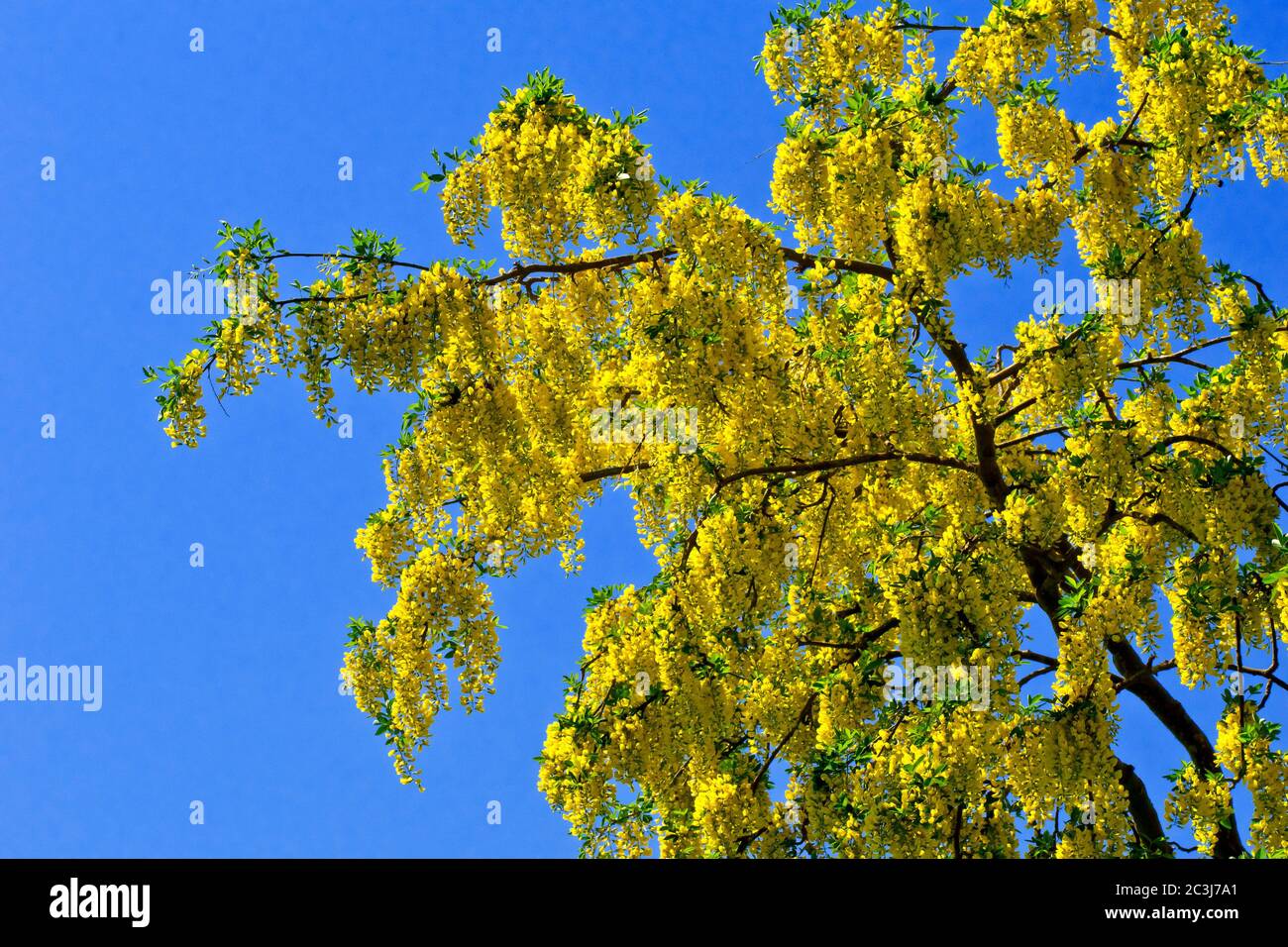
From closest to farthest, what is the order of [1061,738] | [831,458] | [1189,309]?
[1061,738]
[1189,309]
[831,458]

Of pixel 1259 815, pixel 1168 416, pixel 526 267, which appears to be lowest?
pixel 1259 815

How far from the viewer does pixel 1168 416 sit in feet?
36.1

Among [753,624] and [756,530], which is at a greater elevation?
[756,530]

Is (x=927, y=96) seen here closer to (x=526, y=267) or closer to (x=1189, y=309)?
(x=1189, y=309)

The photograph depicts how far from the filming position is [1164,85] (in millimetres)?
10109

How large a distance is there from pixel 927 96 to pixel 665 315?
8.49 feet

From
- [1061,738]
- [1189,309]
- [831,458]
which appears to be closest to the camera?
[1061,738]

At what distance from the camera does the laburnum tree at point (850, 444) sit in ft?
31.0

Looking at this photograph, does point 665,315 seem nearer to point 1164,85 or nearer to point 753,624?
point 753,624

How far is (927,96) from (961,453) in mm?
2841

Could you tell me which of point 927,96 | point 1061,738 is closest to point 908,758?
point 1061,738

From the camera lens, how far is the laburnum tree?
31.0ft

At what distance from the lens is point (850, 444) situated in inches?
420

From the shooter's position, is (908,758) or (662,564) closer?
(908,758)
